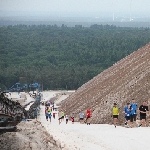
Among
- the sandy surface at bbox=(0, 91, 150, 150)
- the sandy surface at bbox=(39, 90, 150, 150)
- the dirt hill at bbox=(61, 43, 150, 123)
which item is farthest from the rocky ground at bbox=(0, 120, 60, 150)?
the dirt hill at bbox=(61, 43, 150, 123)

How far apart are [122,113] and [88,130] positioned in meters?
5.70

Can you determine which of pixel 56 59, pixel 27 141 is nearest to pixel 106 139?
pixel 27 141

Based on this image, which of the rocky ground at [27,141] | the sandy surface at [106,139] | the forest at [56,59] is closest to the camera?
the rocky ground at [27,141]

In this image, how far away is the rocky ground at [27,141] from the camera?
654 inches

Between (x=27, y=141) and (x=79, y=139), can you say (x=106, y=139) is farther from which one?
(x=27, y=141)

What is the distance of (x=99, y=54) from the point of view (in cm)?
14138

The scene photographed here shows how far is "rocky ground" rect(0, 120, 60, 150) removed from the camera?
16.6 meters

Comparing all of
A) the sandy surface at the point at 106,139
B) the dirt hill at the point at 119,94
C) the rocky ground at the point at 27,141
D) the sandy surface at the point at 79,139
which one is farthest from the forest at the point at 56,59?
the rocky ground at the point at 27,141

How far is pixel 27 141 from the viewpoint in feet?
56.5

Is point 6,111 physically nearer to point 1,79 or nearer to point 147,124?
point 147,124

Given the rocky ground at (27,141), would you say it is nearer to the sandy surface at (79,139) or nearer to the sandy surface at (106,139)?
the sandy surface at (79,139)

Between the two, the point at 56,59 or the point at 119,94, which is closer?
the point at 119,94

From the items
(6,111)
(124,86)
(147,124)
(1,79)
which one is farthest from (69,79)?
(6,111)

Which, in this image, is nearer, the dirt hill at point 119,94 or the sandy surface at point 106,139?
the sandy surface at point 106,139
